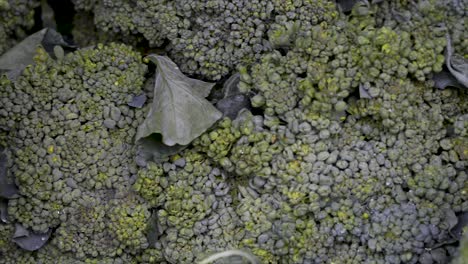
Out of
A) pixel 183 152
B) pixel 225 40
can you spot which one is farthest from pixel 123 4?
pixel 183 152

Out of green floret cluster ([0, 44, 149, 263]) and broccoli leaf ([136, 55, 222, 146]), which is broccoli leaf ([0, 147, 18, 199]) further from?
broccoli leaf ([136, 55, 222, 146])

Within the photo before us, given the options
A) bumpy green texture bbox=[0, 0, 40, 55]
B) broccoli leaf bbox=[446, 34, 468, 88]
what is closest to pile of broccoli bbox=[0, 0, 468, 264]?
broccoli leaf bbox=[446, 34, 468, 88]

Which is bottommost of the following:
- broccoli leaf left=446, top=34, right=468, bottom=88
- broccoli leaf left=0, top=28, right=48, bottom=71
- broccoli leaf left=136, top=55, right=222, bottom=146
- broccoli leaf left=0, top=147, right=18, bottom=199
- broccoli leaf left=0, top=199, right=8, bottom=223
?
broccoli leaf left=0, top=199, right=8, bottom=223

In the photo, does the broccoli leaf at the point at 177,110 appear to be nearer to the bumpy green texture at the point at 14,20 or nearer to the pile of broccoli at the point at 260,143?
the pile of broccoli at the point at 260,143

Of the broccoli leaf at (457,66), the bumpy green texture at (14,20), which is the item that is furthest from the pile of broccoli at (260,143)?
the bumpy green texture at (14,20)

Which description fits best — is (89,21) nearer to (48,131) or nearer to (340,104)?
(48,131)

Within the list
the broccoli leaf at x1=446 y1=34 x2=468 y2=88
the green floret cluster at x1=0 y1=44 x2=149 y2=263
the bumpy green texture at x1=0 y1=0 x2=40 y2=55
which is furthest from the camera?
the bumpy green texture at x1=0 y1=0 x2=40 y2=55

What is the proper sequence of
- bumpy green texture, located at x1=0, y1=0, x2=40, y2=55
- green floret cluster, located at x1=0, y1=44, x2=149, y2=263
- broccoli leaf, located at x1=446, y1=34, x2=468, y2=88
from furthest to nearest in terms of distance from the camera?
1. bumpy green texture, located at x1=0, y1=0, x2=40, y2=55
2. green floret cluster, located at x1=0, y1=44, x2=149, y2=263
3. broccoli leaf, located at x1=446, y1=34, x2=468, y2=88
